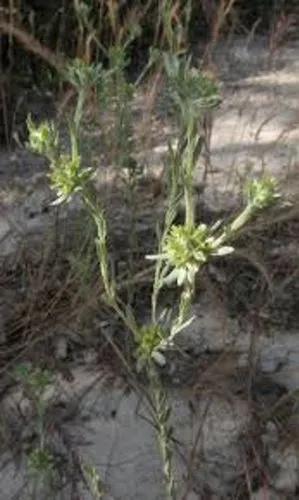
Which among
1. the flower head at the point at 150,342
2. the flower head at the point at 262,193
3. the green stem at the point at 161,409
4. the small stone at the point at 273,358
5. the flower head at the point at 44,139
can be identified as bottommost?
the small stone at the point at 273,358

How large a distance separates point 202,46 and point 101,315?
2573 millimetres

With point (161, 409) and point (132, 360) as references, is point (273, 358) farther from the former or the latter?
point (161, 409)

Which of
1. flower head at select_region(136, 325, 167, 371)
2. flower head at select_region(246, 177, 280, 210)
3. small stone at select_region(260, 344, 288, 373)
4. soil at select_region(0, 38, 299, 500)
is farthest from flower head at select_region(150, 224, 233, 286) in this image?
small stone at select_region(260, 344, 288, 373)

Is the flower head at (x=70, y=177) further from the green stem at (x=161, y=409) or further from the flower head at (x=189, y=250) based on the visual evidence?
the green stem at (x=161, y=409)

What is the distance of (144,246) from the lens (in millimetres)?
2832

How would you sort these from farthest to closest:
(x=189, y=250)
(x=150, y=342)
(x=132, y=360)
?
1. (x=132, y=360)
2. (x=150, y=342)
3. (x=189, y=250)

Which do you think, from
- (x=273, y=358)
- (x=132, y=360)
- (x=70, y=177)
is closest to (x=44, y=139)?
(x=70, y=177)

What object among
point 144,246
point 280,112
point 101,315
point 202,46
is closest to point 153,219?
point 144,246

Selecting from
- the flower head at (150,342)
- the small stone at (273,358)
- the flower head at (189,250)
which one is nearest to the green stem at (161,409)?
the flower head at (150,342)

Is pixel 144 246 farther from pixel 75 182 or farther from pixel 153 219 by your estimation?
pixel 75 182

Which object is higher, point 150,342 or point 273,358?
point 150,342

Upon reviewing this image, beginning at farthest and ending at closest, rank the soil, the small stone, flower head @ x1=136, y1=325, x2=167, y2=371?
1. the small stone
2. the soil
3. flower head @ x1=136, y1=325, x2=167, y2=371

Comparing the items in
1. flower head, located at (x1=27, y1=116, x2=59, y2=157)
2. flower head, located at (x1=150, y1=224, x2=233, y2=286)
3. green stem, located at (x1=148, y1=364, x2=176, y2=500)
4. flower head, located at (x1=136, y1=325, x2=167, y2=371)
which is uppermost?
flower head, located at (x1=27, y1=116, x2=59, y2=157)

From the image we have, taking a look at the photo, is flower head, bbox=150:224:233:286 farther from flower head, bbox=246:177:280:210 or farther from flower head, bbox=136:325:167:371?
flower head, bbox=136:325:167:371
